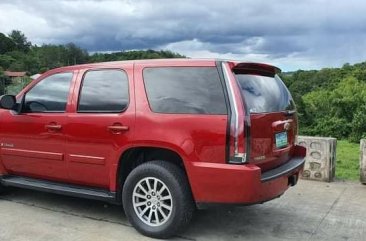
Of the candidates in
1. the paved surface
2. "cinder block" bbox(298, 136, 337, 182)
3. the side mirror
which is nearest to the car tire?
the paved surface

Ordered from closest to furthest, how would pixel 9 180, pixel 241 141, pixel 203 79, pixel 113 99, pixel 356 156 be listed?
pixel 241 141 < pixel 203 79 < pixel 113 99 < pixel 9 180 < pixel 356 156

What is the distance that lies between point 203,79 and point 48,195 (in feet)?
9.86

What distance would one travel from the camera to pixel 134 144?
5.02 meters

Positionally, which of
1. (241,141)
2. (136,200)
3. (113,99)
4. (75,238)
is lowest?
(75,238)

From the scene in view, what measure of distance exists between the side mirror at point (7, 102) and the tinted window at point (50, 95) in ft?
0.49

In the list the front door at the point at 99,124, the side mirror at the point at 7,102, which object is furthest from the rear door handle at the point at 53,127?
the side mirror at the point at 7,102

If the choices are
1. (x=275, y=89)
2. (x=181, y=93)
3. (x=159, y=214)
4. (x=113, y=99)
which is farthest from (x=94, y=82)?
(x=275, y=89)

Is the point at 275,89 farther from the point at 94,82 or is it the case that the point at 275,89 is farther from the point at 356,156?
the point at 356,156

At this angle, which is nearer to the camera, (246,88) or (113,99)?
(246,88)

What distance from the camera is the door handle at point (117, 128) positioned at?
5.09 meters

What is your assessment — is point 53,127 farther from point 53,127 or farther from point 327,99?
point 327,99

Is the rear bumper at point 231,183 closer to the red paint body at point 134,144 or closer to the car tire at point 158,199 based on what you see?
the red paint body at point 134,144

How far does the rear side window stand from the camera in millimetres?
4707

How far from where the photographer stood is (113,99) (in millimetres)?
5309
